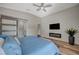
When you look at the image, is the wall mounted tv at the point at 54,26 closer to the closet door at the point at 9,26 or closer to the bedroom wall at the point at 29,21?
the bedroom wall at the point at 29,21

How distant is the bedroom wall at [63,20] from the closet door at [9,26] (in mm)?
462

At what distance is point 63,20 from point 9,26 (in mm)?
910

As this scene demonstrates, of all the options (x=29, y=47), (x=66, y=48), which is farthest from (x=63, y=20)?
(x=29, y=47)

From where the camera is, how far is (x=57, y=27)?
195 cm

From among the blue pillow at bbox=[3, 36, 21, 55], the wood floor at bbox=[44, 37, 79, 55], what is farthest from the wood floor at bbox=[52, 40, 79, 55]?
the blue pillow at bbox=[3, 36, 21, 55]

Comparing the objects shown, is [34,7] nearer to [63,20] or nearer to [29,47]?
[63,20]

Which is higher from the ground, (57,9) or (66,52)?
(57,9)

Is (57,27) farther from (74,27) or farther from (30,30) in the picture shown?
(30,30)

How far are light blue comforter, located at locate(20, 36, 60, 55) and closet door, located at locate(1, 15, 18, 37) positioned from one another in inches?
7.6

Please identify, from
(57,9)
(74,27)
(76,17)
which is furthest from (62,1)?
(74,27)

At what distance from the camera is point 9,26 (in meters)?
1.93

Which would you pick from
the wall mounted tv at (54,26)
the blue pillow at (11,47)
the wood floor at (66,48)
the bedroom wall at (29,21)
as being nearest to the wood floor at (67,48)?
the wood floor at (66,48)
